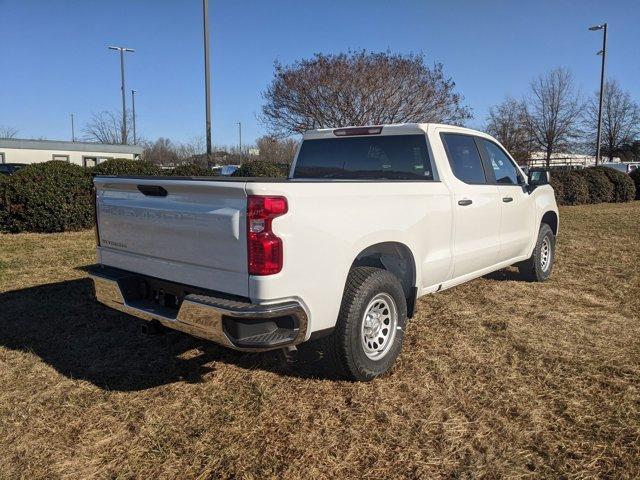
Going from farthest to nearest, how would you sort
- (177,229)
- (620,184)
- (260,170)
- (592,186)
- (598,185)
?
(620,184) < (598,185) < (592,186) < (260,170) < (177,229)

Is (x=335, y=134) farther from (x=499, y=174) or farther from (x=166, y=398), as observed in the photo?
(x=166, y=398)

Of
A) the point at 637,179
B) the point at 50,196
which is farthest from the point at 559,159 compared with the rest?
the point at 50,196

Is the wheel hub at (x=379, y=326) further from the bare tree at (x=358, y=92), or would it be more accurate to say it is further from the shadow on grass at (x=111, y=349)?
the bare tree at (x=358, y=92)

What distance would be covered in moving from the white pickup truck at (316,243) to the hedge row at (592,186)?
15087 millimetres

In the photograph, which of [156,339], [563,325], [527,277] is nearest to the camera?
[156,339]

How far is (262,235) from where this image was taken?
9.56ft

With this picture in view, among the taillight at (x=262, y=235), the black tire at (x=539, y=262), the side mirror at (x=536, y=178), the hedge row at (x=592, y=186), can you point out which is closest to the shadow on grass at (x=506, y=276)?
the black tire at (x=539, y=262)

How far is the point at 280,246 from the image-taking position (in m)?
2.95

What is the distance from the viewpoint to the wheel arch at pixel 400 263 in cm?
400

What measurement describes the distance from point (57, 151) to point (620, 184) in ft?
128

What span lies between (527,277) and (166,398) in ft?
16.2

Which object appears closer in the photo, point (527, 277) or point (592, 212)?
point (527, 277)

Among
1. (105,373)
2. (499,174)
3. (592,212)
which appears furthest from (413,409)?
(592,212)

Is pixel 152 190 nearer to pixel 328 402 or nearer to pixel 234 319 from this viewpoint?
pixel 234 319
